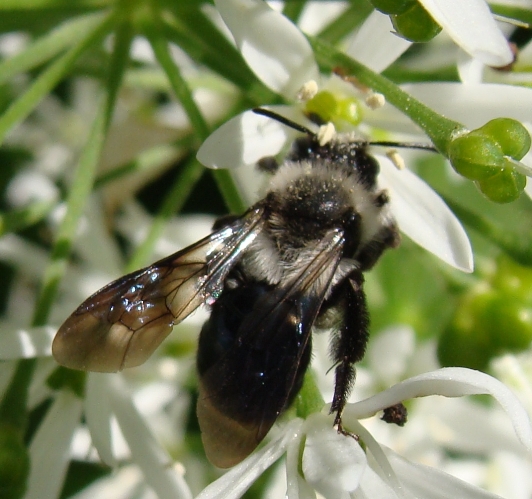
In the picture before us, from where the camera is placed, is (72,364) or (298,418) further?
(298,418)

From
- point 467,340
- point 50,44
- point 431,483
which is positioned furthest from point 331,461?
point 50,44

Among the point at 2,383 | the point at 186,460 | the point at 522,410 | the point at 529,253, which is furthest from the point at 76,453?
the point at 522,410

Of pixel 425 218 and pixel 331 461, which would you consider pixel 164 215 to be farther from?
pixel 331 461

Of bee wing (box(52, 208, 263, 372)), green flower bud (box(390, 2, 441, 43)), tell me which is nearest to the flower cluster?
green flower bud (box(390, 2, 441, 43))

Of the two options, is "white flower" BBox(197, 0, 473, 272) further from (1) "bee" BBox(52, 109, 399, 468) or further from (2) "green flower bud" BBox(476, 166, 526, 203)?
(2) "green flower bud" BBox(476, 166, 526, 203)

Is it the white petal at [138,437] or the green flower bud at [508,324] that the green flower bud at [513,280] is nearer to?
the green flower bud at [508,324]

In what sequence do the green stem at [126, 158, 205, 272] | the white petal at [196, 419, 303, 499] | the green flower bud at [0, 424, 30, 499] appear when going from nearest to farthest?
the white petal at [196, 419, 303, 499] → the green flower bud at [0, 424, 30, 499] → the green stem at [126, 158, 205, 272]

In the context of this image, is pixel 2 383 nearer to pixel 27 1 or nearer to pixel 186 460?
pixel 27 1

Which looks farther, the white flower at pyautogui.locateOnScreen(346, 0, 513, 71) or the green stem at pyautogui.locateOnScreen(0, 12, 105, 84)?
the green stem at pyautogui.locateOnScreen(0, 12, 105, 84)
